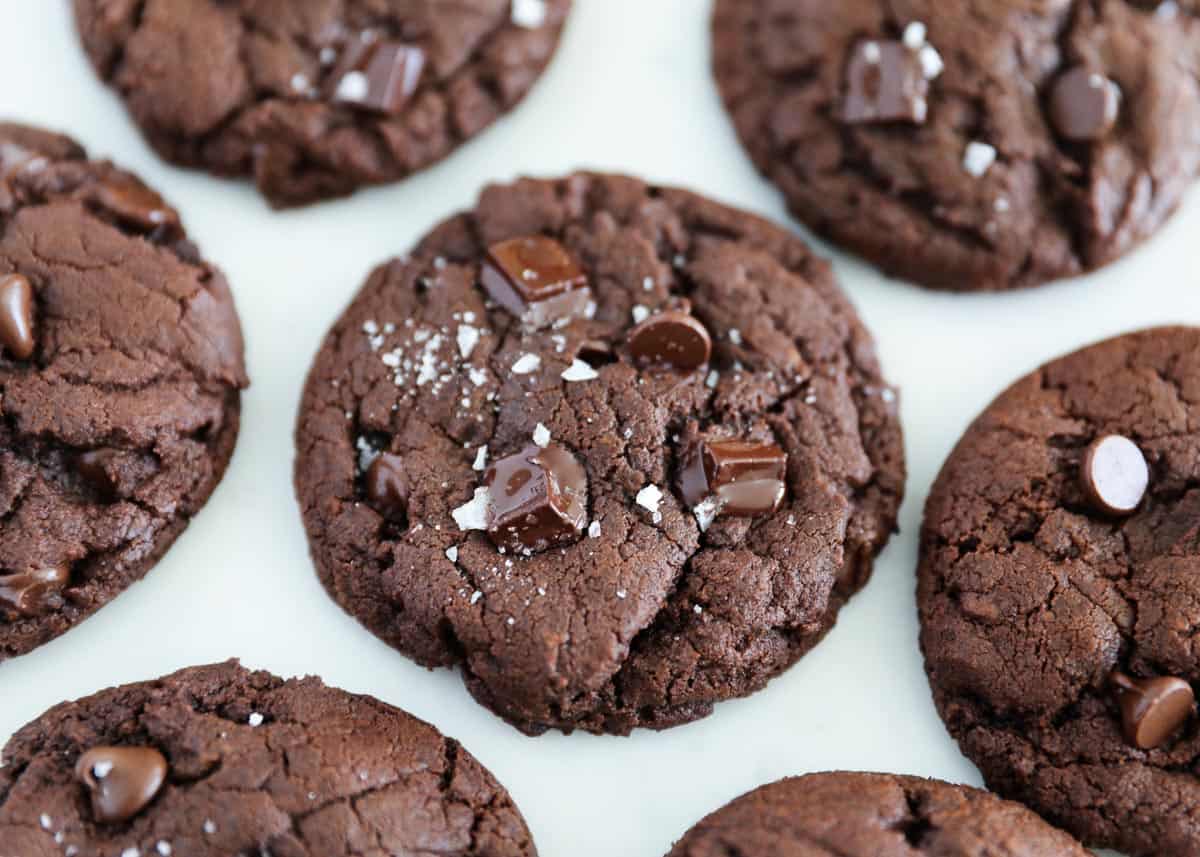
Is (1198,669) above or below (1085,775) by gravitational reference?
above

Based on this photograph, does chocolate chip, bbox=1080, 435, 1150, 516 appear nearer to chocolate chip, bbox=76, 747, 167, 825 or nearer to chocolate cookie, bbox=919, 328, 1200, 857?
chocolate cookie, bbox=919, 328, 1200, 857

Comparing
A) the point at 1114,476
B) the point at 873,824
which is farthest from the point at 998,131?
the point at 873,824

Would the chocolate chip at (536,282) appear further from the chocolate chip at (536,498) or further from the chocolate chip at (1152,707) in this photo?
the chocolate chip at (1152,707)

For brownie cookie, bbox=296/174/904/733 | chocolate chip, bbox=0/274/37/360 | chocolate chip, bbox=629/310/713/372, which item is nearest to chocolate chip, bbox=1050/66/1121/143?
brownie cookie, bbox=296/174/904/733

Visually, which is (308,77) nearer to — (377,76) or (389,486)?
(377,76)

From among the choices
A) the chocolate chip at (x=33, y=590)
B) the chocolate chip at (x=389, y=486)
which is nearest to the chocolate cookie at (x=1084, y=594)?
the chocolate chip at (x=389, y=486)

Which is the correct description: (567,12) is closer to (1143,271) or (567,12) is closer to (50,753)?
(1143,271)

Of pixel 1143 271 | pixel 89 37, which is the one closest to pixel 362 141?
pixel 89 37
